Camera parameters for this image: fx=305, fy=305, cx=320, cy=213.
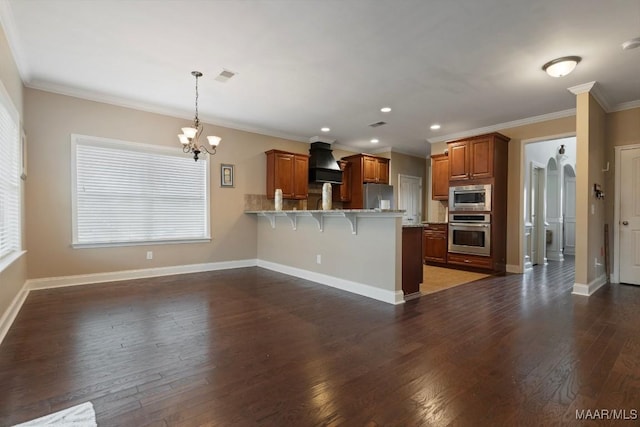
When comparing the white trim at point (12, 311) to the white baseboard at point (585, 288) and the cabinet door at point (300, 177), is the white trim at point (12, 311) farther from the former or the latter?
→ the white baseboard at point (585, 288)

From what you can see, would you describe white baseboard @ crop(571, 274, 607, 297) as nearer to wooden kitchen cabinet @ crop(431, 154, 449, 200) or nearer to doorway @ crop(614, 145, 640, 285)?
doorway @ crop(614, 145, 640, 285)

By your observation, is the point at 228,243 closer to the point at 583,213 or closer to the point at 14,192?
the point at 14,192

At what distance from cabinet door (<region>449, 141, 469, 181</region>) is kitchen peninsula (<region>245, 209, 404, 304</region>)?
9.88 ft

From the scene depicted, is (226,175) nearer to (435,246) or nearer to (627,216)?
(435,246)

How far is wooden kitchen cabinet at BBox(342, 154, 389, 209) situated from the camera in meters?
7.39

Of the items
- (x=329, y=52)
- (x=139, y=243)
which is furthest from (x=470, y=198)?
(x=139, y=243)

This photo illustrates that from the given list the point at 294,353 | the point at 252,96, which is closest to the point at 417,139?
the point at 252,96

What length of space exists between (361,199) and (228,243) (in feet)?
10.8

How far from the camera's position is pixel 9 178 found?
312cm

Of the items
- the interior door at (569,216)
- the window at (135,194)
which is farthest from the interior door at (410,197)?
the window at (135,194)

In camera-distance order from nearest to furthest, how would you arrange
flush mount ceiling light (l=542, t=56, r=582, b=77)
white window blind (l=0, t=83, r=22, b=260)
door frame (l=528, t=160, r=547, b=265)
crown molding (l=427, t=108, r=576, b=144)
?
white window blind (l=0, t=83, r=22, b=260) → flush mount ceiling light (l=542, t=56, r=582, b=77) → crown molding (l=427, t=108, r=576, b=144) → door frame (l=528, t=160, r=547, b=265)

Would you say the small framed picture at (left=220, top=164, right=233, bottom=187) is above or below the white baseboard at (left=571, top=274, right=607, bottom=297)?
above

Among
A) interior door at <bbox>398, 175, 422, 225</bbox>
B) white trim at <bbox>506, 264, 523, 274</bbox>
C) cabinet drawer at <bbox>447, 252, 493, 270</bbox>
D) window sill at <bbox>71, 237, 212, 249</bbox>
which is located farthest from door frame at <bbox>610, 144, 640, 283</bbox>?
window sill at <bbox>71, 237, 212, 249</bbox>

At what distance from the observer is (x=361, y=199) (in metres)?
7.39
